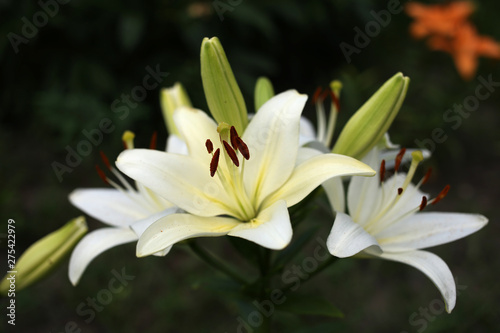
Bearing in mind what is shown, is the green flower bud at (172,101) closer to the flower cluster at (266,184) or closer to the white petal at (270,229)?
the flower cluster at (266,184)

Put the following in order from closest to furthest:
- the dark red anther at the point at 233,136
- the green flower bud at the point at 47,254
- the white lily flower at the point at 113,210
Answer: the dark red anther at the point at 233,136, the white lily flower at the point at 113,210, the green flower bud at the point at 47,254

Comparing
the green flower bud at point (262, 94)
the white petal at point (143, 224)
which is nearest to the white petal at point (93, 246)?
the white petal at point (143, 224)

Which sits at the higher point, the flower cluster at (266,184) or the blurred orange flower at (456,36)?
the flower cluster at (266,184)

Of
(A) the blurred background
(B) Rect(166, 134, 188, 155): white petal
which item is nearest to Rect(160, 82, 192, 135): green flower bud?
(B) Rect(166, 134, 188, 155): white petal

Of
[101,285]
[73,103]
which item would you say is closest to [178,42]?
[73,103]

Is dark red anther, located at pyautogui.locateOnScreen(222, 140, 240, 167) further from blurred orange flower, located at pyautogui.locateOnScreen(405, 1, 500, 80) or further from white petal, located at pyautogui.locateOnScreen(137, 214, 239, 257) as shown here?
blurred orange flower, located at pyautogui.locateOnScreen(405, 1, 500, 80)
